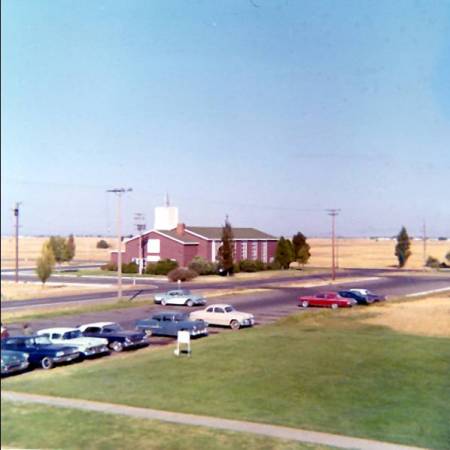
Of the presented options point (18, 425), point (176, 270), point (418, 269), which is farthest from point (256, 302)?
point (18, 425)

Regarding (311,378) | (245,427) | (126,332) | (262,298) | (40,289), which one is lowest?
(245,427)

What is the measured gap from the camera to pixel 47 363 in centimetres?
259

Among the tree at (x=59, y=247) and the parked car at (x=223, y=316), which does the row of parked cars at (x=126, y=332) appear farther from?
the tree at (x=59, y=247)

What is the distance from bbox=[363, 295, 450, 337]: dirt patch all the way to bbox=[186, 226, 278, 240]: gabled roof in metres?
1.30

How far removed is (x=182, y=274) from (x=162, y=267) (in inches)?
5.3

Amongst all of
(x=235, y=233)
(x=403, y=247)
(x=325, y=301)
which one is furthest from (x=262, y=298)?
(x=403, y=247)

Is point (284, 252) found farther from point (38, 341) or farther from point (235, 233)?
point (38, 341)

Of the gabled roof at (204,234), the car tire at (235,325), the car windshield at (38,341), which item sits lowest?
the car tire at (235,325)

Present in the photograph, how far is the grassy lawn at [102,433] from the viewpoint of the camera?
7.16ft

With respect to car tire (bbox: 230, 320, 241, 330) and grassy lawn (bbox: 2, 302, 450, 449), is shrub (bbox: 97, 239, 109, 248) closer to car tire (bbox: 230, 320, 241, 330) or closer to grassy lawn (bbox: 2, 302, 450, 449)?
grassy lawn (bbox: 2, 302, 450, 449)

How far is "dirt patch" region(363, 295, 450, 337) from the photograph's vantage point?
4.61 m

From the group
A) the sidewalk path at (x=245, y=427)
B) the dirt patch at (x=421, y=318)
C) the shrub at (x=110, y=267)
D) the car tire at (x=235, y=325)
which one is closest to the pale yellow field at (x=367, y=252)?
the dirt patch at (x=421, y=318)

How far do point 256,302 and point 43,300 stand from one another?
185 centimetres

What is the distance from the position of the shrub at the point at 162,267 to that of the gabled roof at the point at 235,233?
0.26 m
